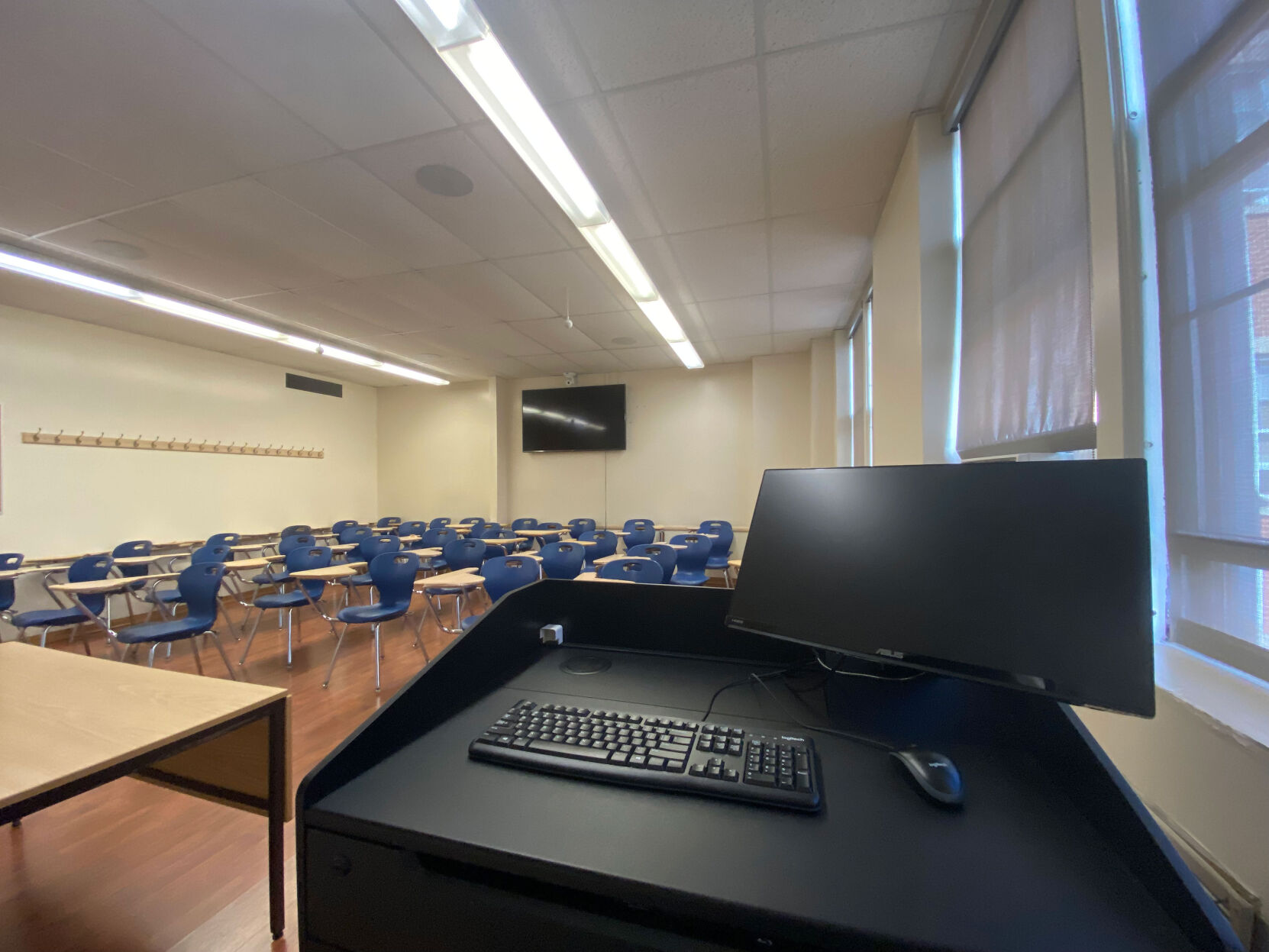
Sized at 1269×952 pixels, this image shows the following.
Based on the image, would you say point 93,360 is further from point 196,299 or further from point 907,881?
point 907,881

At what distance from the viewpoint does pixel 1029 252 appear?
5.02 feet

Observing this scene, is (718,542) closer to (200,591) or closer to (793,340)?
(793,340)

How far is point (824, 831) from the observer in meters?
0.59

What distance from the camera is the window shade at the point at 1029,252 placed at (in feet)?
4.26

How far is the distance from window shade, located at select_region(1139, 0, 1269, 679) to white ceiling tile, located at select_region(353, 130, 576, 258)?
2597mm

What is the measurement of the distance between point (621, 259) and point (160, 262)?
3597 mm

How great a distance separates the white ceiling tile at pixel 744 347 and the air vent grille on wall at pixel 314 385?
19.8 feet

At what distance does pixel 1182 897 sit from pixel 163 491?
26.0ft

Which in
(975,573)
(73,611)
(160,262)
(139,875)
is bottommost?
(139,875)

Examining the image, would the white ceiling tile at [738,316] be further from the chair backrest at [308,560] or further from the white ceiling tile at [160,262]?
the chair backrest at [308,560]

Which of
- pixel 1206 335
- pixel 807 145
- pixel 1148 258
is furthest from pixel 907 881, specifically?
pixel 807 145

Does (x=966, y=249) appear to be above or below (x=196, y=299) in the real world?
below

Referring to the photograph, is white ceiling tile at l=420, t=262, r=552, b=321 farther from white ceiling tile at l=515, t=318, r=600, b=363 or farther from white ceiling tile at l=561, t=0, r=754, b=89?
white ceiling tile at l=561, t=0, r=754, b=89

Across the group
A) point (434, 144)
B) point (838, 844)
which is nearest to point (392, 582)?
point (434, 144)
